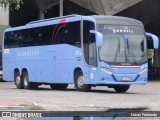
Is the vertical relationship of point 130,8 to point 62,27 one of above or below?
above

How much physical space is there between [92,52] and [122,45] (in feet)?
4.72

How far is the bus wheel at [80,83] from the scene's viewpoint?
24.2m

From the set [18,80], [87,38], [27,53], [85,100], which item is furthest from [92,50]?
[18,80]

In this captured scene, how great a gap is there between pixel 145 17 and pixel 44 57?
24242mm

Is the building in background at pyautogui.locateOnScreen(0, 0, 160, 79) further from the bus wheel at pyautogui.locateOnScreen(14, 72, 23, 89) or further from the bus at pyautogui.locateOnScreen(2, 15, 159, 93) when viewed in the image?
the bus at pyautogui.locateOnScreen(2, 15, 159, 93)

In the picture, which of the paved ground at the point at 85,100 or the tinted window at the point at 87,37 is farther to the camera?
the tinted window at the point at 87,37

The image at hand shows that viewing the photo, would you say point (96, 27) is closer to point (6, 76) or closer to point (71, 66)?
point (71, 66)

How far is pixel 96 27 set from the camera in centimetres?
2341

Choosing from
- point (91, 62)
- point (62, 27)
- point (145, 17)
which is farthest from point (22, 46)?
point (145, 17)

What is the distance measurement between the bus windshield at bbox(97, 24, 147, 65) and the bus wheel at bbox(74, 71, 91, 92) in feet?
5.46

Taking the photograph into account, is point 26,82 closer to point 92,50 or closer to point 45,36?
point 45,36

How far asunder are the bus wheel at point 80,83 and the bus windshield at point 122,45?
1663 millimetres

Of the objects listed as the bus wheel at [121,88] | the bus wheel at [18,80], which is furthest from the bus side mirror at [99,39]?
the bus wheel at [18,80]

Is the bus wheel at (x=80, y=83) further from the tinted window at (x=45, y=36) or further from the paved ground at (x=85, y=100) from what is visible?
the paved ground at (x=85, y=100)
